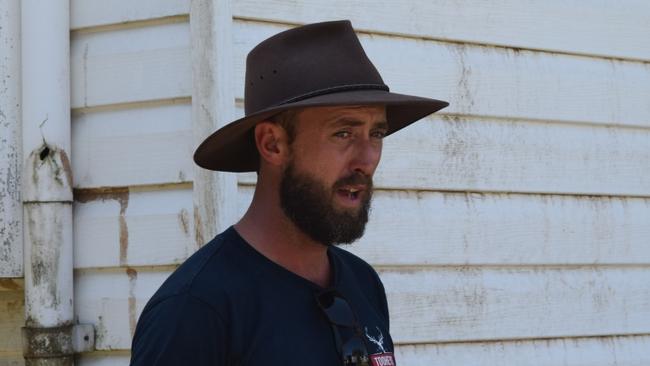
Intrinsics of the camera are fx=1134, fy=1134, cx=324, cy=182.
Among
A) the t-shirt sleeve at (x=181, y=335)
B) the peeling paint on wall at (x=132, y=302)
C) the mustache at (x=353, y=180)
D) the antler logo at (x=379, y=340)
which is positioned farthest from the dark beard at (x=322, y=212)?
the peeling paint on wall at (x=132, y=302)

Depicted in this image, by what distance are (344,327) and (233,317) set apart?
0.96 ft

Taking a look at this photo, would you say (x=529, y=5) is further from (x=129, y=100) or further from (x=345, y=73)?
(x=345, y=73)

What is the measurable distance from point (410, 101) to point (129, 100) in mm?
1400

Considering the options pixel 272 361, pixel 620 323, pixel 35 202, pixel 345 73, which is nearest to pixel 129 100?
pixel 35 202

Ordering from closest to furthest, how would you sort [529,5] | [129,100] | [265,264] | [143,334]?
[143,334] < [265,264] < [129,100] < [529,5]

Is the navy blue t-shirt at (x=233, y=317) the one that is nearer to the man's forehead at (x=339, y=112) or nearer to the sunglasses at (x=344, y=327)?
the sunglasses at (x=344, y=327)

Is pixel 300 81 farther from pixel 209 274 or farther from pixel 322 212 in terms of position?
pixel 209 274

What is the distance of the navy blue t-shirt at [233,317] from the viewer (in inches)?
86.5

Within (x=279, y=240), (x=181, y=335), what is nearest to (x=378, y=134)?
(x=279, y=240)

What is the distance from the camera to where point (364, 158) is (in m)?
2.47

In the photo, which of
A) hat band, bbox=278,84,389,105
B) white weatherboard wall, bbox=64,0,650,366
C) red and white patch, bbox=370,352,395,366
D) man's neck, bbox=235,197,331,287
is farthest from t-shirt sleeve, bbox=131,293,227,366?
white weatherboard wall, bbox=64,0,650,366

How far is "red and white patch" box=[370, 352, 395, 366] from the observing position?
2.48 meters

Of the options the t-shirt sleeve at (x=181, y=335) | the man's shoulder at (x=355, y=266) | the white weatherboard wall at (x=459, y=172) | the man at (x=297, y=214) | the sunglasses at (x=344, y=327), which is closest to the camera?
the t-shirt sleeve at (x=181, y=335)

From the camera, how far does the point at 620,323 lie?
4.21m
